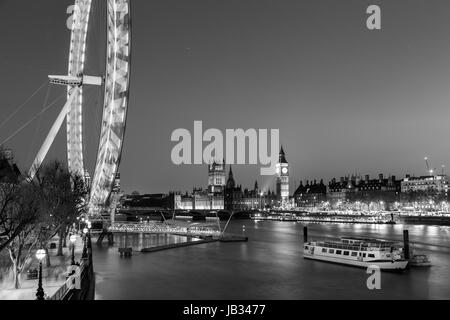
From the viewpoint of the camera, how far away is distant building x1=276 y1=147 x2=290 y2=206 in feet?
488

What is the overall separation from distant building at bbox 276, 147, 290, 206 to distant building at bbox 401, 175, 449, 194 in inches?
1368

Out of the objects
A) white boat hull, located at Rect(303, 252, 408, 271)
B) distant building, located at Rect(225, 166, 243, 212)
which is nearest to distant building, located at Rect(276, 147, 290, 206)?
distant building, located at Rect(225, 166, 243, 212)

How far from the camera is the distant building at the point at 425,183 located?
11831 centimetres

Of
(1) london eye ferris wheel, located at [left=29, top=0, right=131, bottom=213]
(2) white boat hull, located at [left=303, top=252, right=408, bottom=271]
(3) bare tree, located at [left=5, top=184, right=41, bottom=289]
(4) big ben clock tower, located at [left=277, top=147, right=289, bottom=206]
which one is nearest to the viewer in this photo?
(3) bare tree, located at [left=5, top=184, right=41, bottom=289]

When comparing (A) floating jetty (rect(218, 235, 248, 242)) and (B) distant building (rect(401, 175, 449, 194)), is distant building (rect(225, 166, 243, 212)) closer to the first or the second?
(B) distant building (rect(401, 175, 449, 194))

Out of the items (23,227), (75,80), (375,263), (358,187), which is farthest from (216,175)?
(23,227)

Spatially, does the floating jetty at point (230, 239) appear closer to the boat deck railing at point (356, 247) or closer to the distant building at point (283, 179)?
the boat deck railing at point (356, 247)

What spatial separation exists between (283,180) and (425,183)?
43271 millimetres

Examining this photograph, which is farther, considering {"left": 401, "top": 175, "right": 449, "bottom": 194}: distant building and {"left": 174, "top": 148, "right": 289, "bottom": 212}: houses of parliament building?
{"left": 174, "top": 148, "right": 289, "bottom": 212}: houses of parliament building

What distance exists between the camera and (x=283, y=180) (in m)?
152

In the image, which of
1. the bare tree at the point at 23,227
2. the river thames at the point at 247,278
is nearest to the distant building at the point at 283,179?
the river thames at the point at 247,278

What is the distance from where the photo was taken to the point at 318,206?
5340 inches

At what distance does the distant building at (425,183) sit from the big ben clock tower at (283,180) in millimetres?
34763
